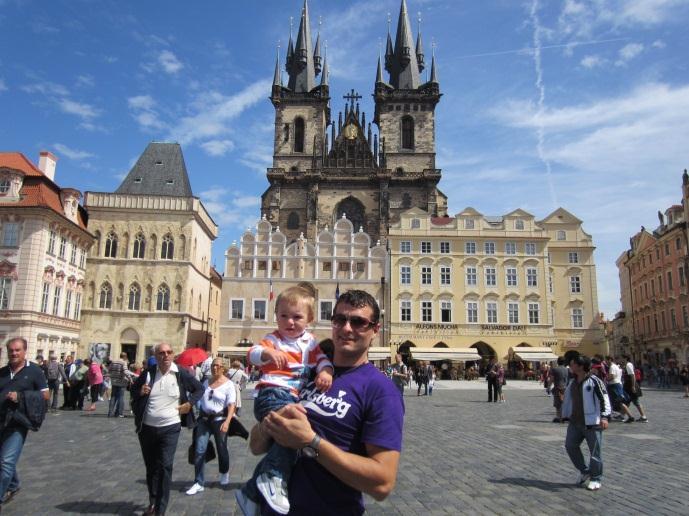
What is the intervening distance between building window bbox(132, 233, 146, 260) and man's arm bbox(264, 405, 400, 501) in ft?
128

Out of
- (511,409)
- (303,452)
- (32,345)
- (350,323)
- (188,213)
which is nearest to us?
(303,452)

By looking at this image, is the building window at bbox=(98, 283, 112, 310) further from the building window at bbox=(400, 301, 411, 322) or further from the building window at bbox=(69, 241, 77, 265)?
the building window at bbox=(400, 301, 411, 322)

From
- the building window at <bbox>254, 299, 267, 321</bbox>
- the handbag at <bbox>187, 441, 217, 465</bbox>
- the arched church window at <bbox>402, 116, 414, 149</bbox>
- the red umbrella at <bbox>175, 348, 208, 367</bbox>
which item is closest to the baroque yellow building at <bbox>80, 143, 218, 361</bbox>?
the building window at <bbox>254, 299, 267, 321</bbox>

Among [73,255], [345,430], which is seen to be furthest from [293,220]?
[345,430]

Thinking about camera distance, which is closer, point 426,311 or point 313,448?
point 313,448

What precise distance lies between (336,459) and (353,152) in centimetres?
5858

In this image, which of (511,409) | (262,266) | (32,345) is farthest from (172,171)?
(511,409)

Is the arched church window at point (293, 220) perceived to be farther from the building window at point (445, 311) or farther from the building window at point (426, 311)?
the building window at point (445, 311)

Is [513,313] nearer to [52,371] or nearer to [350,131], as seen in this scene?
[350,131]

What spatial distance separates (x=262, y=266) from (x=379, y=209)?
1764 centimetres

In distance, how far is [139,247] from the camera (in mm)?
39031

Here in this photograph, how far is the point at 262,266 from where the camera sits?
4112cm

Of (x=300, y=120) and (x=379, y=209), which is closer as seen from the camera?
(x=379, y=209)

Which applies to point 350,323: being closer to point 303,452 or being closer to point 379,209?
point 303,452
